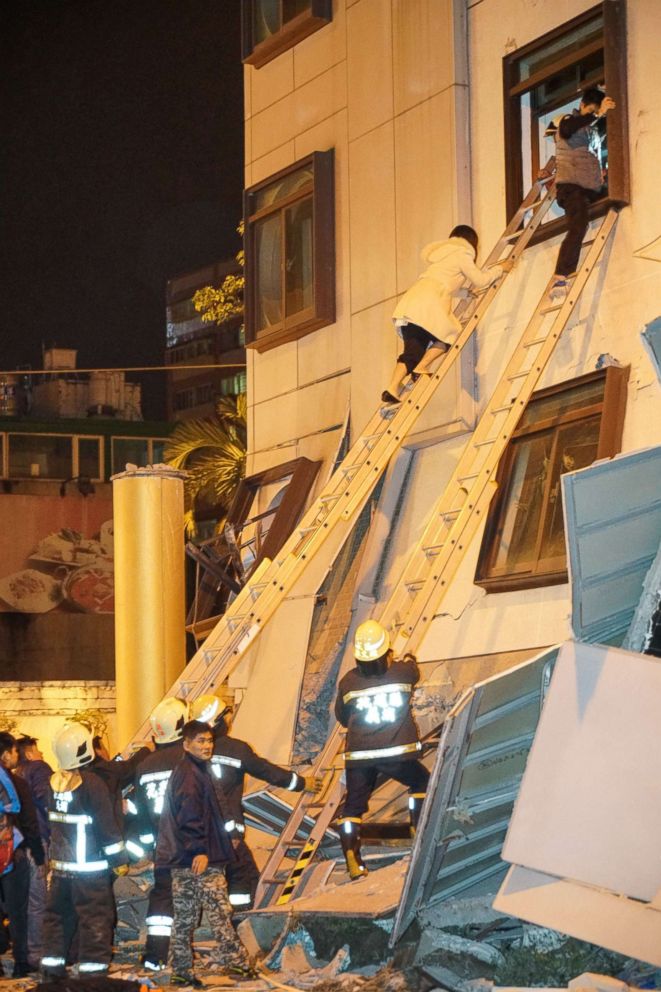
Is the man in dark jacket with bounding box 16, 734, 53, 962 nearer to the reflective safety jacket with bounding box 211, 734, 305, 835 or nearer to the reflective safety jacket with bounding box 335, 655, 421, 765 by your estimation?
the reflective safety jacket with bounding box 211, 734, 305, 835

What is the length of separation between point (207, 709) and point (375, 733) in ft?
4.39

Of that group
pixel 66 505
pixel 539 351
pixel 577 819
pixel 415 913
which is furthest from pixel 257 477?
pixel 66 505

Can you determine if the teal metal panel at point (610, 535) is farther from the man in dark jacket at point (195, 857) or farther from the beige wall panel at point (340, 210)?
the beige wall panel at point (340, 210)

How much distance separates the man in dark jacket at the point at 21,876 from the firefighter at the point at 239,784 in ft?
5.09

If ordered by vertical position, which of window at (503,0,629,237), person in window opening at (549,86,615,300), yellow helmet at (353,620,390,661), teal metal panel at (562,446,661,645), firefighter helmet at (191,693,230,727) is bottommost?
firefighter helmet at (191,693,230,727)

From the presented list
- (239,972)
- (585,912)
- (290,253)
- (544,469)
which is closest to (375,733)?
(239,972)

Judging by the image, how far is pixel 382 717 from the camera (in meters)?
9.05

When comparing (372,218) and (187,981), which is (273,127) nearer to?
(372,218)

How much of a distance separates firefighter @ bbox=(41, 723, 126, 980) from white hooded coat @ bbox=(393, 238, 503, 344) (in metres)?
4.31

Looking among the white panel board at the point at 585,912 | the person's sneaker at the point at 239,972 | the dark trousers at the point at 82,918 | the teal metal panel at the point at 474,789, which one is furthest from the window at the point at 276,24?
the white panel board at the point at 585,912

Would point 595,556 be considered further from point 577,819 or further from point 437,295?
point 437,295

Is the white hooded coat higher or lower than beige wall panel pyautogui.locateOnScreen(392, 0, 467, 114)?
lower

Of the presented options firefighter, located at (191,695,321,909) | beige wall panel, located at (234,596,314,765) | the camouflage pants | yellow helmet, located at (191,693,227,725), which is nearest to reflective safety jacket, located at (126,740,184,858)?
yellow helmet, located at (191,693,227,725)

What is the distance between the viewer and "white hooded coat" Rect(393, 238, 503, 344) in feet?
37.2
